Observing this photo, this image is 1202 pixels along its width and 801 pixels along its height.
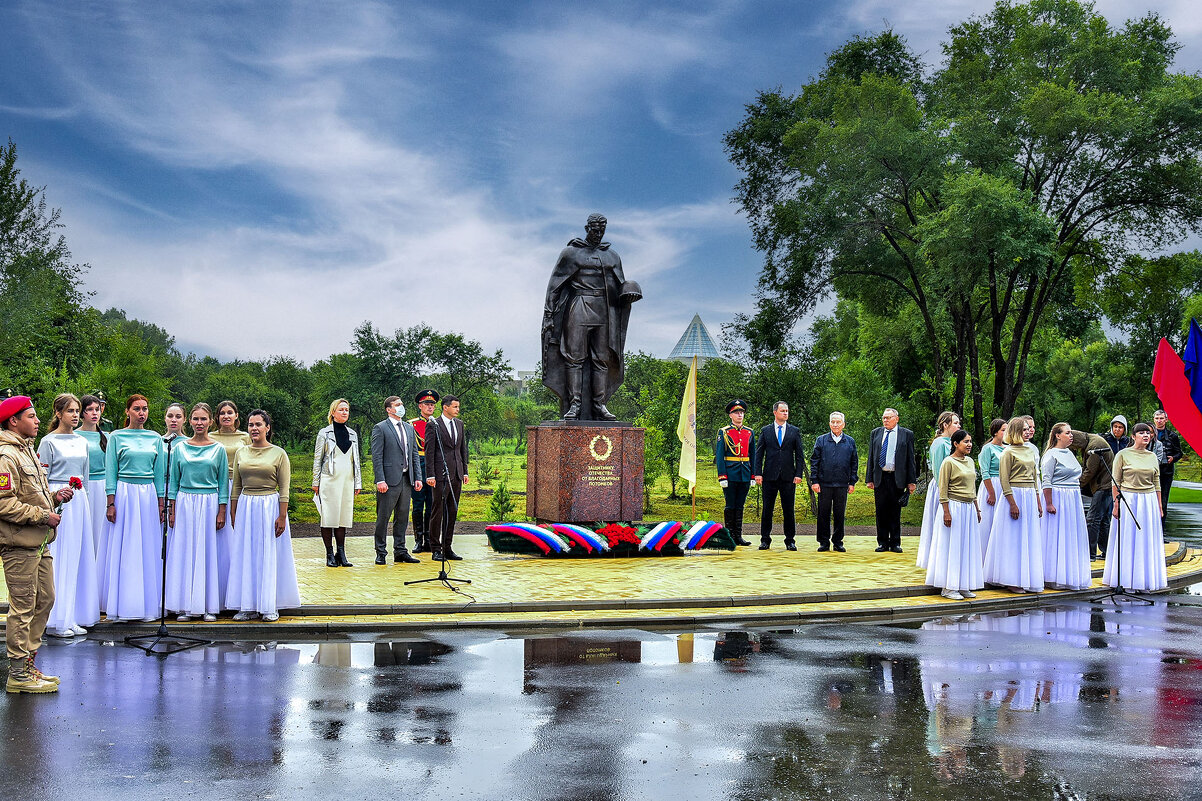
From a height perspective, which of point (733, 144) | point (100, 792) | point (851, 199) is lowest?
point (100, 792)

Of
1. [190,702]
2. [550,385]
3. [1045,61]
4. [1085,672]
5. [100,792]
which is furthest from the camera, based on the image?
[1045,61]

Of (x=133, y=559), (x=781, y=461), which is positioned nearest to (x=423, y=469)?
(x=781, y=461)

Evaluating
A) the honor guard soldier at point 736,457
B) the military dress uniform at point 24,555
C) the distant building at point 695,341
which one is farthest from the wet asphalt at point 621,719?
the distant building at point 695,341

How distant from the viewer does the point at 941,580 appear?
11.1 metres

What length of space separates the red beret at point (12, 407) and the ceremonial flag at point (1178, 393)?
10.0 metres

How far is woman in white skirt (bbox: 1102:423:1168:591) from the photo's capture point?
11.7m

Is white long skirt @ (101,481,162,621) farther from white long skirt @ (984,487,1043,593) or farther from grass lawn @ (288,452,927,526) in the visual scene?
grass lawn @ (288,452,927,526)

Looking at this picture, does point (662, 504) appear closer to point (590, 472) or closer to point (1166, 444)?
point (1166, 444)

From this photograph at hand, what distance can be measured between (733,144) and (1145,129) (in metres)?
11.3

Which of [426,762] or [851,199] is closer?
[426,762]

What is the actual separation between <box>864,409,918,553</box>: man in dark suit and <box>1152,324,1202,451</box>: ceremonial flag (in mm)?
4083

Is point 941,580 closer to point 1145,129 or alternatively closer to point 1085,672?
point 1085,672

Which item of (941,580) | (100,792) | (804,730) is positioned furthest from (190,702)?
(941,580)

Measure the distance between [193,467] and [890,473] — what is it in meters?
9.54
